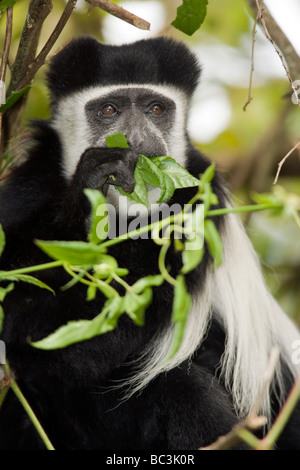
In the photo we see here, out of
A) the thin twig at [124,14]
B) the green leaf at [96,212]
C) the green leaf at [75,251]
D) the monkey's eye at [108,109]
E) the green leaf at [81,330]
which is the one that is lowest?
the green leaf at [81,330]

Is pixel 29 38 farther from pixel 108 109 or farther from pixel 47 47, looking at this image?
pixel 108 109

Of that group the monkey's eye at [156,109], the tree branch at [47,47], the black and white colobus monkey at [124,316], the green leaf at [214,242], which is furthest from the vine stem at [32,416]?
the monkey's eye at [156,109]

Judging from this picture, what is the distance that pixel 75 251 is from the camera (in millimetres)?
1039

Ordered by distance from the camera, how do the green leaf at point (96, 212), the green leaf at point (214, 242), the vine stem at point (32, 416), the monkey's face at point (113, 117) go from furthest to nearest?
the monkey's face at point (113, 117) → the vine stem at point (32, 416) → the green leaf at point (96, 212) → the green leaf at point (214, 242)

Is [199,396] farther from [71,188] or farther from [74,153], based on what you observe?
[74,153]

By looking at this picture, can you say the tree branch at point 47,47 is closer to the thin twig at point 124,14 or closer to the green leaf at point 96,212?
the thin twig at point 124,14

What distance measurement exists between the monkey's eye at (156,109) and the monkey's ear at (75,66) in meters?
0.22

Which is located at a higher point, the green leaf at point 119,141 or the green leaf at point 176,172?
the green leaf at point 119,141

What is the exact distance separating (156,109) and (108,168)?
1.85 ft

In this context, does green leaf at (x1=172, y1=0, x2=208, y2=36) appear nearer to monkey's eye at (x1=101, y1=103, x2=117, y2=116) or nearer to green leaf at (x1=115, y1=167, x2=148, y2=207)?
monkey's eye at (x1=101, y1=103, x2=117, y2=116)

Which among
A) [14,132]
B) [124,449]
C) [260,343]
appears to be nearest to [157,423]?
[124,449]

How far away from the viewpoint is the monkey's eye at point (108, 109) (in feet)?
7.47

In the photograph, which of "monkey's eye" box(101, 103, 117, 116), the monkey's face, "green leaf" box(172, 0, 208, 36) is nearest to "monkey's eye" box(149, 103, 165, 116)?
the monkey's face

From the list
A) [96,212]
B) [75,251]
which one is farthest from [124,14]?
[75,251]
